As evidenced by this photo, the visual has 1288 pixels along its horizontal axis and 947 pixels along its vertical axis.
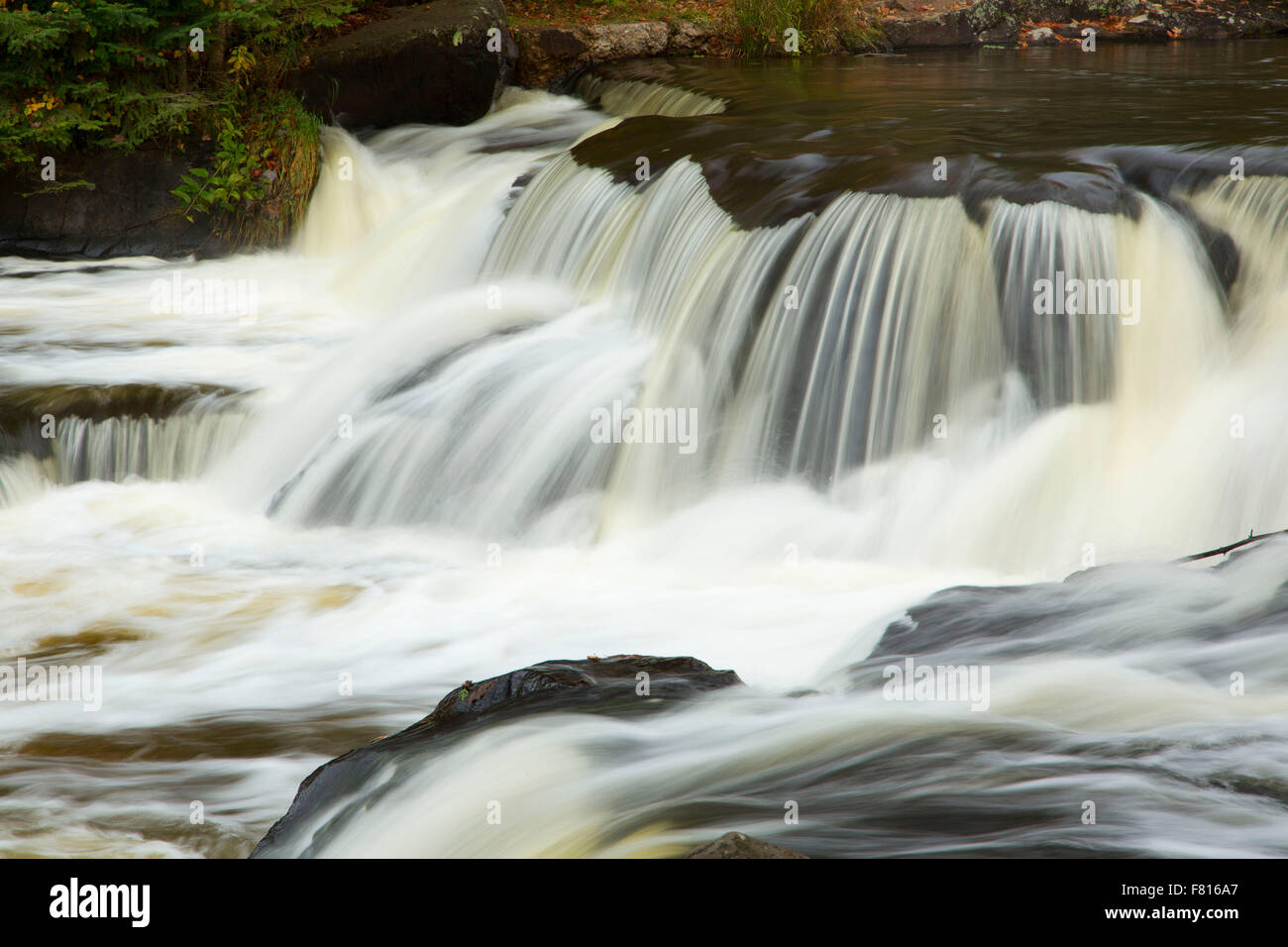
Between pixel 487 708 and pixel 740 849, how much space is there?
1.28 metres

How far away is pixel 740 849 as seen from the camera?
2.33 metres

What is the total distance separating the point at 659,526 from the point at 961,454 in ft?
4.07

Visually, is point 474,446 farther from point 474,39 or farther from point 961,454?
point 474,39

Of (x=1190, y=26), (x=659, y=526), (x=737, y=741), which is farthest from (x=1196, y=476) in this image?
(x=1190, y=26)

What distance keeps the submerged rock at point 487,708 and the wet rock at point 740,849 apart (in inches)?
41.3

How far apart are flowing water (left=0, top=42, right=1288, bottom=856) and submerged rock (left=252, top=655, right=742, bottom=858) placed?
83 millimetres

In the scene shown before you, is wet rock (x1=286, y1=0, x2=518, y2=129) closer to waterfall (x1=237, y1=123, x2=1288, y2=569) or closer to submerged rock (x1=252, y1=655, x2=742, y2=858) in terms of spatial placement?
waterfall (x1=237, y1=123, x2=1288, y2=569)

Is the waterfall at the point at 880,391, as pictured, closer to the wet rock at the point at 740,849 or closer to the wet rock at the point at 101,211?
the wet rock at the point at 740,849

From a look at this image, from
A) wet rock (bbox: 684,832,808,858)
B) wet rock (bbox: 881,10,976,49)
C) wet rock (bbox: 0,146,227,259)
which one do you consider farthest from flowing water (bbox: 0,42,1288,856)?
wet rock (bbox: 881,10,976,49)

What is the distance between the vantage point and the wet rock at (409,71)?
9.86 meters

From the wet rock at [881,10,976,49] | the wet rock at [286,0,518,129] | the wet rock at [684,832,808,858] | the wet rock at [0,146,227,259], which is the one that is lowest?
the wet rock at [684,832,808,858]

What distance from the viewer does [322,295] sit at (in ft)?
27.7

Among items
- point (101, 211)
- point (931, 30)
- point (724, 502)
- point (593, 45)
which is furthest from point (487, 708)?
point (931, 30)

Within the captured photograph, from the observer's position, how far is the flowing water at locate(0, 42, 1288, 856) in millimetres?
3086
